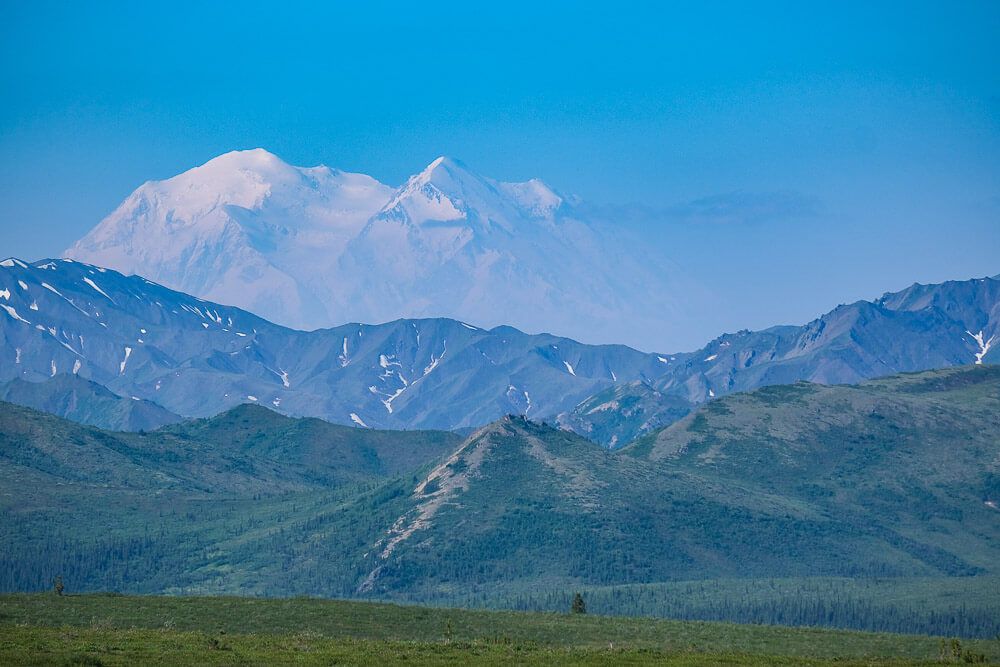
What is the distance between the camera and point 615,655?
110m

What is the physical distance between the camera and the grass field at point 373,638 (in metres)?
102

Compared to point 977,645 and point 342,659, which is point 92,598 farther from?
point 977,645

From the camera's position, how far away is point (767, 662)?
109 meters

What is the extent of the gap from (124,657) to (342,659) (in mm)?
15115

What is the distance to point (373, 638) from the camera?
134250 mm

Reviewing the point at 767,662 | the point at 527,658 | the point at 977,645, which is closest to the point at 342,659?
the point at 527,658

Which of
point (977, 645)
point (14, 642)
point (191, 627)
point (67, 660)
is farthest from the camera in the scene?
point (977, 645)

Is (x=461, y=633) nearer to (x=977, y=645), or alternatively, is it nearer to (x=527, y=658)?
(x=527, y=658)

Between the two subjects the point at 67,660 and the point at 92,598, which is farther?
the point at 92,598

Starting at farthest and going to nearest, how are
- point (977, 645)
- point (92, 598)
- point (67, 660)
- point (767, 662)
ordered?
→ point (977, 645) → point (92, 598) → point (767, 662) → point (67, 660)

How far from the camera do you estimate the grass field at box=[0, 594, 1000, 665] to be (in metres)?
102

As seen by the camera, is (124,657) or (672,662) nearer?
(124,657)

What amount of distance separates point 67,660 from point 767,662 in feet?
169

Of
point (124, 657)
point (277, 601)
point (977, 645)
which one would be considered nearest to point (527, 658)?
point (124, 657)
